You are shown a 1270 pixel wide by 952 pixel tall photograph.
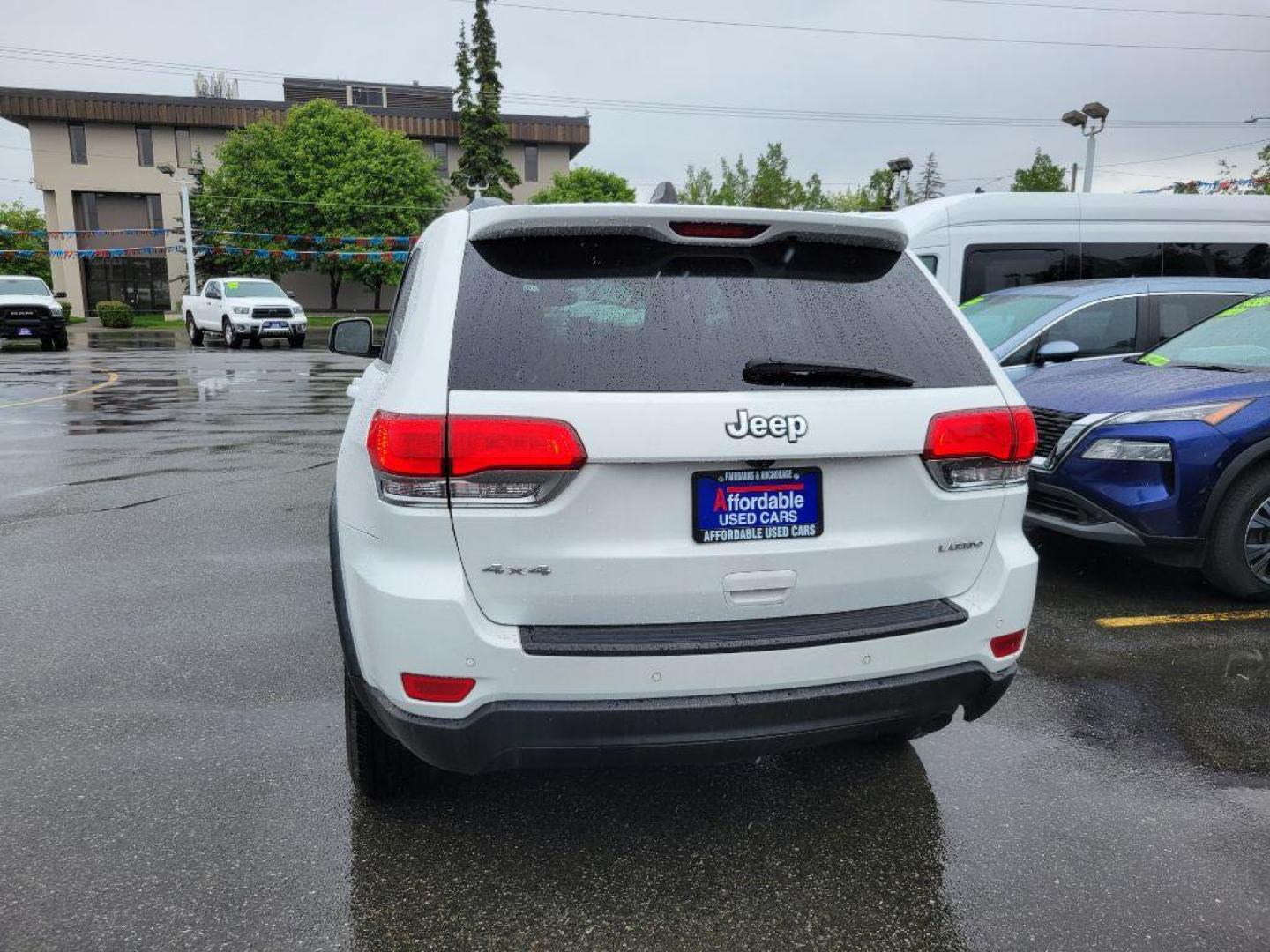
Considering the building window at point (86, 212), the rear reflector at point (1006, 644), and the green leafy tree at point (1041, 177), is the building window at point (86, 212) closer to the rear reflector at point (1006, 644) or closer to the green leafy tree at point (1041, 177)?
the green leafy tree at point (1041, 177)

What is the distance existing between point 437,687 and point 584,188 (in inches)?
2135

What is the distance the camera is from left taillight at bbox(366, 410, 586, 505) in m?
2.26

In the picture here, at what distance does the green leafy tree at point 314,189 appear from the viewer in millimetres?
46281

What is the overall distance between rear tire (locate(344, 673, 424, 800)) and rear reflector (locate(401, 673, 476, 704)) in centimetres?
50

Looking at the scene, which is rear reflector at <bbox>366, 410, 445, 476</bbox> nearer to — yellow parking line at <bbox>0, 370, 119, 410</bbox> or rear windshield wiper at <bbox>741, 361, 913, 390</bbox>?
rear windshield wiper at <bbox>741, 361, 913, 390</bbox>

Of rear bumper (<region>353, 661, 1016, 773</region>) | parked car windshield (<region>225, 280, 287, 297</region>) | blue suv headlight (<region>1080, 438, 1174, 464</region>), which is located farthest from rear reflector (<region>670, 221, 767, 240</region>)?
parked car windshield (<region>225, 280, 287, 297</region>)

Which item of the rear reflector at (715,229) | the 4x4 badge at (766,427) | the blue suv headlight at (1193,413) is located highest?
the rear reflector at (715,229)

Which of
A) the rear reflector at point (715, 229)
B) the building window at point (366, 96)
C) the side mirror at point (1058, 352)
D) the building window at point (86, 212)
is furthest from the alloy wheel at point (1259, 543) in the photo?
the building window at point (366, 96)

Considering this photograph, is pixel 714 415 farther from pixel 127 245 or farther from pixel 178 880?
pixel 127 245

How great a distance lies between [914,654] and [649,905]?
969 millimetres

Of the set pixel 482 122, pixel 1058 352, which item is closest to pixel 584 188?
pixel 482 122

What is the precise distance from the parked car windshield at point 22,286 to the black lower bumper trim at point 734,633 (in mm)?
28562

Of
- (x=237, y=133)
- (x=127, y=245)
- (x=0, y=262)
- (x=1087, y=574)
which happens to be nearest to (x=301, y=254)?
(x=237, y=133)

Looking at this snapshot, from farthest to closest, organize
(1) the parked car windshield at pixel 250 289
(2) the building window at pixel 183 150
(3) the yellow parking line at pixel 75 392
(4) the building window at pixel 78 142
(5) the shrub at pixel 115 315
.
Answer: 1. (2) the building window at pixel 183 150
2. (4) the building window at pixel 78 142
3. (5) the shrub at pixel 115 315
4. (1) the parked car windshield at pixel 250 289
5. (3) the yellow parking line at pixel 75 392
